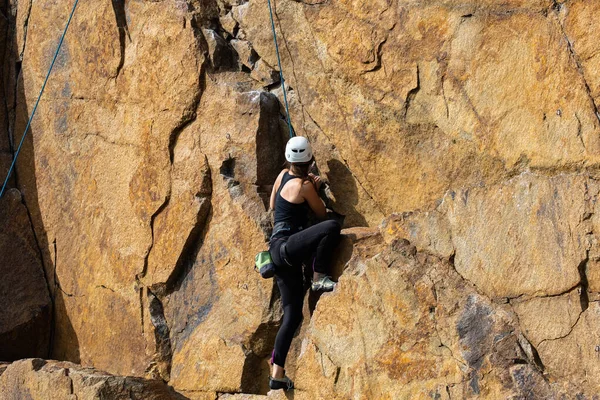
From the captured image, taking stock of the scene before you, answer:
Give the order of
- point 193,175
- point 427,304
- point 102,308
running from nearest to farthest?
point 427,304
point 193,175
point 102,308

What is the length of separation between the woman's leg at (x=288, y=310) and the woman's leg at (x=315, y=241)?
0.25 m

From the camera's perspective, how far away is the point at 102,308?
8.90m

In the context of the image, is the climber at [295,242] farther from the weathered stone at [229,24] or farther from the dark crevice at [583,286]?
the dark crevice at [583,286]

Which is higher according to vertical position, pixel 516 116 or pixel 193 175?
pixel 516 116

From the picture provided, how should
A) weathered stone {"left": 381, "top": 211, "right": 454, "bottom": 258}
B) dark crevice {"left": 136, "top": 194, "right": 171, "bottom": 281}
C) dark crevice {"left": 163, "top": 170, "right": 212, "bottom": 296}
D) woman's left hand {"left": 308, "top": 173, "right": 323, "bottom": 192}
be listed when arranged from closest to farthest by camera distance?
weathered stone {"left": 381, "top": 211, "right": 454, "bottom": 258}, woman's left hand {"left": 308, "top": 173, "right": 323, "bottom": 192}, dark crevice {"left": 163, "top": 170, "right": 212, "bottom": 296}, dark crevice {"left": 136, "top": 194, "right": 171, "bottom": 281}

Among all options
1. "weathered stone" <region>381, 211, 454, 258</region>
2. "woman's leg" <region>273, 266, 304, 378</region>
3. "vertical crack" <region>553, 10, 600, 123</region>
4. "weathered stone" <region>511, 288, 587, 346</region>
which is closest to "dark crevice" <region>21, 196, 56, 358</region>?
"woman's leg" <region>273, 266, 304, 378</region>

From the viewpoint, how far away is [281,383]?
23.4ft

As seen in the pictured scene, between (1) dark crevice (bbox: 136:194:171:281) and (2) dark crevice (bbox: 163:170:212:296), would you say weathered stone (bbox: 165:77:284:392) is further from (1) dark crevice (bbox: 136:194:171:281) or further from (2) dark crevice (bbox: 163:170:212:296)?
(1) dark crevice (bbox: 136:194:171:281)

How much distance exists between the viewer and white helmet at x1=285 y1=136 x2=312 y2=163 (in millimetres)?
7199

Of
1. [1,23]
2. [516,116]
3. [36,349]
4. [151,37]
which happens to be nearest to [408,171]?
[516,116]

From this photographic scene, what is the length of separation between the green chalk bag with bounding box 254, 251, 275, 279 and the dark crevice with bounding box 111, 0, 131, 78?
2646 millimetres

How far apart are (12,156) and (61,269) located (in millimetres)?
1447

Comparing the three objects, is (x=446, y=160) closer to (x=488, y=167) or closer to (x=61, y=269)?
(x=488, y=167)

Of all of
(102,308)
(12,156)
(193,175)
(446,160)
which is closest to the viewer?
(446,160)
